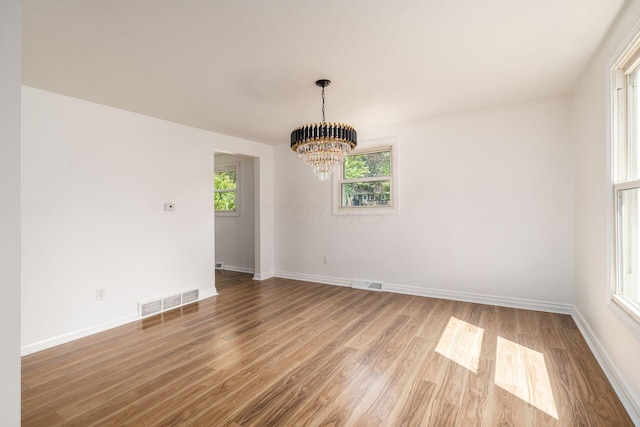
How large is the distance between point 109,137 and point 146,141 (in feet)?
1.34

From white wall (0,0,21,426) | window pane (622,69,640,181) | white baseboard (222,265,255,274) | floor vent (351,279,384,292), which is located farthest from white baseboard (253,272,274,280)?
window pane (622,69,640,181)

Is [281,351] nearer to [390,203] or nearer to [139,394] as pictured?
[139,394]

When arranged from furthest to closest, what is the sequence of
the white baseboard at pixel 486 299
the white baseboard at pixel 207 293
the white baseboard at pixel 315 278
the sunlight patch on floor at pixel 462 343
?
the white baseboard at pixel 315 278, the white baseboard at pixel 207 293, the white baseboard at pixel 486 299, the sunlight patch on floor at pixel 462 343

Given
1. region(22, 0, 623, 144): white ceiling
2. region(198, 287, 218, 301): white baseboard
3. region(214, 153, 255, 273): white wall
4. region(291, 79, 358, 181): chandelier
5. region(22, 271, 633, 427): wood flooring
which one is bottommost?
region(22, 271, 633, 427): wood flooring

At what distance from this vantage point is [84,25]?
1963mm

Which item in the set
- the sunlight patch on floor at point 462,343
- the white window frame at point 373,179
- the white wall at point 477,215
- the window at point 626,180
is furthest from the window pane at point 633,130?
the white window frame at point 373,179

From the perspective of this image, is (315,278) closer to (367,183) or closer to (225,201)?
(367,183)

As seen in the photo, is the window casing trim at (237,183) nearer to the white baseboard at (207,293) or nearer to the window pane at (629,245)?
the white baseboard at (207,293)

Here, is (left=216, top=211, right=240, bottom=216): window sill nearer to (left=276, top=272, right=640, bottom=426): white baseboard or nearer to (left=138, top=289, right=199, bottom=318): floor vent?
(left=276, top=272, right=640, bottom=426): white baseboard

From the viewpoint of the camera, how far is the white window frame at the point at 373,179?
4477mm

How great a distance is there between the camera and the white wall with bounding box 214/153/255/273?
6148 mm

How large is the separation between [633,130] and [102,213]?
4598 mm

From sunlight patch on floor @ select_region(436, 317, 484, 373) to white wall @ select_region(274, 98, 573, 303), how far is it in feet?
3.23

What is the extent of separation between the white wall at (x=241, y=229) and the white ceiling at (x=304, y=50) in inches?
105
